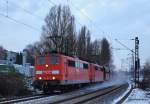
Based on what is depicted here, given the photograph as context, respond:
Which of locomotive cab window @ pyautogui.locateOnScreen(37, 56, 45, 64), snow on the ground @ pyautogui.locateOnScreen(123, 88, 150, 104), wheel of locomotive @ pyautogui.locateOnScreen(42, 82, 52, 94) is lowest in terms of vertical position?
snow on the ground @ pyautogui.locateOnScreen(123, 88, 150, 104)

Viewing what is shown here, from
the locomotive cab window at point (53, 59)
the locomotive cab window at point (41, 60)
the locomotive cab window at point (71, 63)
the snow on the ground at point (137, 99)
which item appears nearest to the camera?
the snow on the ground at point (137, 99)

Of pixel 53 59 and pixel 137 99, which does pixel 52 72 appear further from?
pixel 137 99

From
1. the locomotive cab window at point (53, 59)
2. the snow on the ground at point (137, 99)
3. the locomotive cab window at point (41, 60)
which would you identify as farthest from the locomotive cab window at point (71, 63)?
the snow on the ground at point (137, 99)

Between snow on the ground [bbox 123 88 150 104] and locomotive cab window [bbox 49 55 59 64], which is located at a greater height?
locomotive cab window [bbox 49 55 59 64]

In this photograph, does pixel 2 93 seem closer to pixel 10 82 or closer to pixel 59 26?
pixel 10 82

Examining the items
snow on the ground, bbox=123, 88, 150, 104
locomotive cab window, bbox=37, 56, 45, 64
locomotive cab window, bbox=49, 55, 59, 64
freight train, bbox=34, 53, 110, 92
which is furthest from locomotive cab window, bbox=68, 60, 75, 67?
snow on the ground, bbox=123, 88, 150, 104

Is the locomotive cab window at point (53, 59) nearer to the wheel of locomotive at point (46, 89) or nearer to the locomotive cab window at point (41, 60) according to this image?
the locomotive cab window at point (41, 60)

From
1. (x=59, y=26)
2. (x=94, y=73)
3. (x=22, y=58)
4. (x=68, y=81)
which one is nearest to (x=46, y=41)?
(x=59, y=26)

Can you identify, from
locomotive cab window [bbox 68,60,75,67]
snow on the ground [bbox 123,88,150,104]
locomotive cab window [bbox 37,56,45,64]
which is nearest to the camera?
snow on the ground [bbox 123,88,150,104]

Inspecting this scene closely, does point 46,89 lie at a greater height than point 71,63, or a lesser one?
lesser

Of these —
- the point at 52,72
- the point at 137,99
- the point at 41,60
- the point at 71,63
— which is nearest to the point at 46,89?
the point at 52,72

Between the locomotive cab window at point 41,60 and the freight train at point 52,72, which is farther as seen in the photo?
the locomotive cab window at point 41,60

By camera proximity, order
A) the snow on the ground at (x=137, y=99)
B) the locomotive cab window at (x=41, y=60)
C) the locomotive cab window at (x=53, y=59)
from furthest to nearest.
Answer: the locomotive cab window at (x=41, y=60)
the locomotive cab window at (x=53, y=59)
the snow on the ground at (x=137, y=99)

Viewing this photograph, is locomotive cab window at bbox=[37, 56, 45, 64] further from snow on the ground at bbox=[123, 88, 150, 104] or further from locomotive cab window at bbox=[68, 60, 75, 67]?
snow on the ground at bbox=[123, 88, 150, 104]
